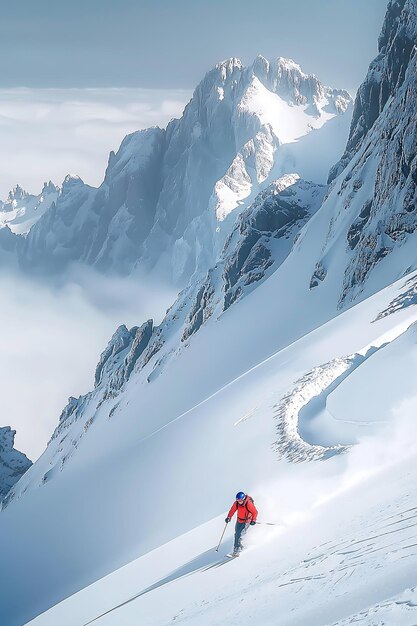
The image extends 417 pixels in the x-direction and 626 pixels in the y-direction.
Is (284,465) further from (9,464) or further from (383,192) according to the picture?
(9,464)

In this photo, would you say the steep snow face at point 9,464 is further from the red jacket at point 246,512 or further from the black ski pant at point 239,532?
the red jacket at point 246,512

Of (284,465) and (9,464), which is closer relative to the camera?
(284,465)

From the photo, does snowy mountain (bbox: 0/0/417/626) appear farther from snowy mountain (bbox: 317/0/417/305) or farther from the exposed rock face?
the exposed rock face

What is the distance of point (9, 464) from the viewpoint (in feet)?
374

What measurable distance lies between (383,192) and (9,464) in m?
94.6

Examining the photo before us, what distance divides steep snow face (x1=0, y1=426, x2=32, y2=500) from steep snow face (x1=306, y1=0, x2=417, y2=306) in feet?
265

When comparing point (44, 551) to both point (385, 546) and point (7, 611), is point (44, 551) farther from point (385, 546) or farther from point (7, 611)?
point (385, 546)

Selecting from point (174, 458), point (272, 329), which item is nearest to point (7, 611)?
point (174, 458)

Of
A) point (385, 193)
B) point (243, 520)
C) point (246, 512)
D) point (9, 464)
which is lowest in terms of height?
point (243, 520)

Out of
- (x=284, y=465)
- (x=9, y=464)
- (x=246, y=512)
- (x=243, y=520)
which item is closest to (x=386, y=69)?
(x=284, y=465)

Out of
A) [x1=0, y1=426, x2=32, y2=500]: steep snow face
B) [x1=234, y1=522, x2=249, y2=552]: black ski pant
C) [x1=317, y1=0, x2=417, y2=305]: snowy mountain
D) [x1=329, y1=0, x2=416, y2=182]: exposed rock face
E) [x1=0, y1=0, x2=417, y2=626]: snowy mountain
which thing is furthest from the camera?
[x1=0, y1=426, x2=32, y2=500]: steep snow face

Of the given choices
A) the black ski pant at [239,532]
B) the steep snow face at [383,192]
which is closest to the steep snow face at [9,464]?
the steep snow face at [383,192]

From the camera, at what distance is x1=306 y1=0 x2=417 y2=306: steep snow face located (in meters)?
47.9

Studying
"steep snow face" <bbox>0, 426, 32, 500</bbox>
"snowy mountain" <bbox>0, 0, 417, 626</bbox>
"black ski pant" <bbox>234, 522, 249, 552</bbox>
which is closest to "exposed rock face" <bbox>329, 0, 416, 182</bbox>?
"snowy mountain" <bbox>0, 0, 417, 626</bbox>
